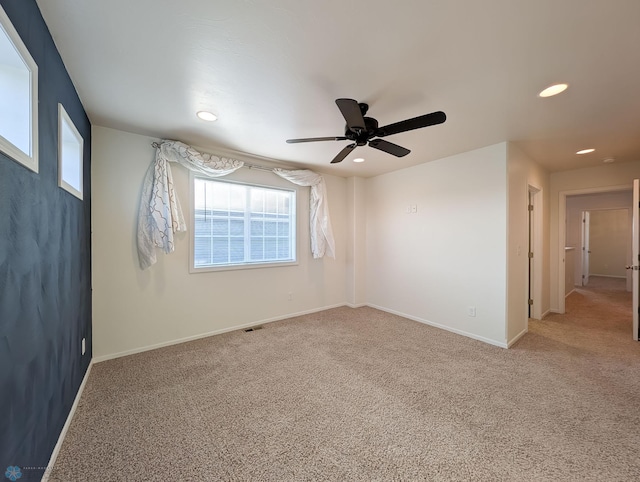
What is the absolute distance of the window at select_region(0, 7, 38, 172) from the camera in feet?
3.45

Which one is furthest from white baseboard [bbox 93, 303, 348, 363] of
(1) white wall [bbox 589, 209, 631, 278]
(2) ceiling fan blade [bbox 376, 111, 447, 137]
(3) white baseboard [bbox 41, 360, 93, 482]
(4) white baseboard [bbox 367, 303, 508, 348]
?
(1) white wall [bbox 589, 209, 631, 278]

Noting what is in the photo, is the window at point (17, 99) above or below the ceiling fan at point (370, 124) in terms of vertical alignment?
below

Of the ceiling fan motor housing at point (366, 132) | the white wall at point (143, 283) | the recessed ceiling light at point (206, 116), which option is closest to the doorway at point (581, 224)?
the ceiling fan motor housing at point (366, 132)

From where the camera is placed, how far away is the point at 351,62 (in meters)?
1.66

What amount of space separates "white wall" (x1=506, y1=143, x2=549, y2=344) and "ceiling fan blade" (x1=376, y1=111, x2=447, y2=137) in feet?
6.04

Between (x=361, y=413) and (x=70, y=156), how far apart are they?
3.02 meters

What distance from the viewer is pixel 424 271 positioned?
389 centimetres

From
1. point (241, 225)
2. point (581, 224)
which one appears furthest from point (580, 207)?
point (241, 225)

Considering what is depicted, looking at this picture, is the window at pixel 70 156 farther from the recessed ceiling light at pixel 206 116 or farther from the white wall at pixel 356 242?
the white wall at pixel 356 242

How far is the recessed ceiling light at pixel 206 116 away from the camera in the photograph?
2.37 metres

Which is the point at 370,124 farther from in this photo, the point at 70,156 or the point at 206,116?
the point at 70,156

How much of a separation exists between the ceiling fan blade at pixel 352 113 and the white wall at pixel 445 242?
2.11 metres

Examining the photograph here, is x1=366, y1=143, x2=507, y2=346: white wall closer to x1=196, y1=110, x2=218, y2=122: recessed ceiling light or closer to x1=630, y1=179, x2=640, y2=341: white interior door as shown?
x1=630, y1=179, x2=640, y2=341: white interior door

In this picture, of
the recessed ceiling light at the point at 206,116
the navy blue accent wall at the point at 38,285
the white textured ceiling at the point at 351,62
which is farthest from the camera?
the recessed ceiling light at the point at 206,116
